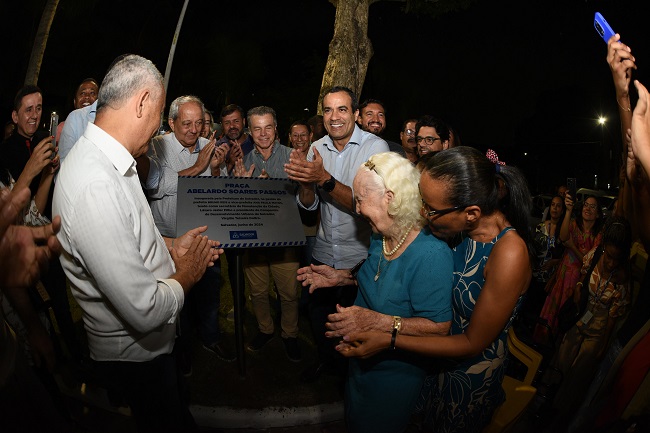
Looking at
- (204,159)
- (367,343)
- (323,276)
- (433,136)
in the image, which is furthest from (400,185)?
(433,136)

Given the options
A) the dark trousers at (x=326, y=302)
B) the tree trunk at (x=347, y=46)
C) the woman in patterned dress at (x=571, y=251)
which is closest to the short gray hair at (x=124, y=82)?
the dark trousers at (x=326, y=302)

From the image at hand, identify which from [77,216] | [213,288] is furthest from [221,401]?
[77,216]

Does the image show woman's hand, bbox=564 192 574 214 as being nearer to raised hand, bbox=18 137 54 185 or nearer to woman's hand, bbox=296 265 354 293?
woman's hand, bbox=296 265 354 293

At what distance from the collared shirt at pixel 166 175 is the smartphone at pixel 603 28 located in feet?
10.2

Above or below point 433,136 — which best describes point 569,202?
below

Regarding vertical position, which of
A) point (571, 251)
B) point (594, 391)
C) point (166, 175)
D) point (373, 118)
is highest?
point (373, 118)

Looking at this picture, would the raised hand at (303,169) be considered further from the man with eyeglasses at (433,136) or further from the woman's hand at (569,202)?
the woman's hand at (569,202)

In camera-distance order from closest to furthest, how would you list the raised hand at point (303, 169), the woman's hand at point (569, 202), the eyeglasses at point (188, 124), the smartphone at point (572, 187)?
the raised hand at point (303, 169)
the eyeglasses at point (188, 124)
the smartphone at point (572, 187)
the woman's hand at point (569, 202)

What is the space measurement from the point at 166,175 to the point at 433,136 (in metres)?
2.63

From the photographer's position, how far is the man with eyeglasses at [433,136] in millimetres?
4344

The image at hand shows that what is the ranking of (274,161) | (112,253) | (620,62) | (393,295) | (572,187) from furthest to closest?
1. (572,187)
2. (274,161)
3. (393,295)
4. (620,62)
5. (112,253)

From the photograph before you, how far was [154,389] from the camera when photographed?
1.96m

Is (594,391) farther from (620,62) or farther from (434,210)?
(620,62)

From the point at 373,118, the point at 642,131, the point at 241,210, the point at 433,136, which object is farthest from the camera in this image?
the point at 373,118
